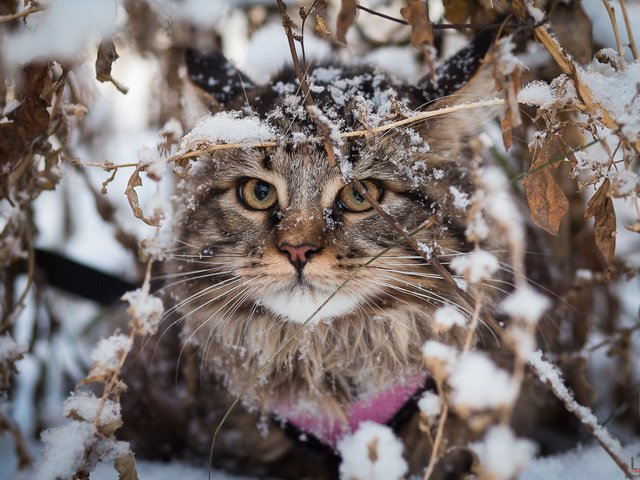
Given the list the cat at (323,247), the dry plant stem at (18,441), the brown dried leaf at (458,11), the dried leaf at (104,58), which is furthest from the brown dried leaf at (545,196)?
the dry plant stem at (18,441)

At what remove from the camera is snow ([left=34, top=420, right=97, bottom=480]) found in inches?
45.4

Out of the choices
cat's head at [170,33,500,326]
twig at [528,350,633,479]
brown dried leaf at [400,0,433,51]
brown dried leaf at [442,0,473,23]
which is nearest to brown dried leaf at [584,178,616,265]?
cat's head at [170,33,500,326]

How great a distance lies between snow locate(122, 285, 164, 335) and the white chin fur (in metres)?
0.44

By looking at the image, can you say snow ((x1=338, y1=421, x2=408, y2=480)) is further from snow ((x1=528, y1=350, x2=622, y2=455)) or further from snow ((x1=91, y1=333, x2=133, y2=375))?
snow ((x1=91, y1=333, x2=133, y2=375))

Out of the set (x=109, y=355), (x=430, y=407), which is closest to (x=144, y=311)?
(x=109, y=355)

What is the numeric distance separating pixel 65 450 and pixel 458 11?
5.85 feet

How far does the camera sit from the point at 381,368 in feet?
5.88

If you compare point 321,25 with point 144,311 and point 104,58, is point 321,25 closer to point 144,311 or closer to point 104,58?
point 104,58

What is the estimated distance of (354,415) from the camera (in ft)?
5.81

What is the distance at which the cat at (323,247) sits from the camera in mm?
1531

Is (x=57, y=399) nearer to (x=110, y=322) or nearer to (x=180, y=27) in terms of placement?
(x=110, y=322)

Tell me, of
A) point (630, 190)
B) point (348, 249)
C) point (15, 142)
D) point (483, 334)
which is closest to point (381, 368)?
point (483, 334)

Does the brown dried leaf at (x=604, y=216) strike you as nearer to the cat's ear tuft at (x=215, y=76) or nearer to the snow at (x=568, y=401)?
the snow at (x=568, y=401)

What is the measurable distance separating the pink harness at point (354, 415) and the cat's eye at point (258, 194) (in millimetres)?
671
